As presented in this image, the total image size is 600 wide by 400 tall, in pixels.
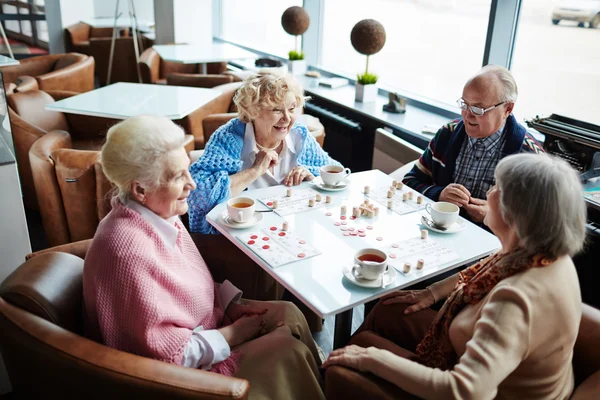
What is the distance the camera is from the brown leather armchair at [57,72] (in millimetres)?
4680

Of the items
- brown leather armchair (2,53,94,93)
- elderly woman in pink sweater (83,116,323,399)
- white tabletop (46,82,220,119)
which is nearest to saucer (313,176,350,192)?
elderly woman in pink sweater (83,116,323,399)

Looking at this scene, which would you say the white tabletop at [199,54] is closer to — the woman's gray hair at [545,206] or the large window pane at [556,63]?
the large window pane at [556,63]

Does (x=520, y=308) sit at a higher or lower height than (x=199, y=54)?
lower

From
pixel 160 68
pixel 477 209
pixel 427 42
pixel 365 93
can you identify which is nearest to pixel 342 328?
pixel 477 209

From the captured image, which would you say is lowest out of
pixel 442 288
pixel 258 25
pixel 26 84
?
pixel 442 288

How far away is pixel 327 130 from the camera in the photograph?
436cm

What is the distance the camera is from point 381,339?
1.83 meters

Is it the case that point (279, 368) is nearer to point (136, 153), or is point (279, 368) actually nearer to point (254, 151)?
point (136, 153)

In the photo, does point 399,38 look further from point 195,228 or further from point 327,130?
point 195,228

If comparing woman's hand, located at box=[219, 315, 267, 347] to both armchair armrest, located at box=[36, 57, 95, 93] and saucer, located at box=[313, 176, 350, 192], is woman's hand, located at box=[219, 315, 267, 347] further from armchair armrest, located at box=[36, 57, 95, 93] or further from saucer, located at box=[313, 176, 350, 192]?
armchair armrest, located at box=[36, 57, 95, 93]

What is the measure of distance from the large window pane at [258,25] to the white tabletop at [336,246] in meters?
3.80

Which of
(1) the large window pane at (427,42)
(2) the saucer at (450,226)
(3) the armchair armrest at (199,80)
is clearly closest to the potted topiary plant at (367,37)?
(1) the large window pane at (427,42)

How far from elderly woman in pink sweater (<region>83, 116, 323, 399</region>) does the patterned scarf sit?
1.23 ft

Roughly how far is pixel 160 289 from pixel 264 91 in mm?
1144
